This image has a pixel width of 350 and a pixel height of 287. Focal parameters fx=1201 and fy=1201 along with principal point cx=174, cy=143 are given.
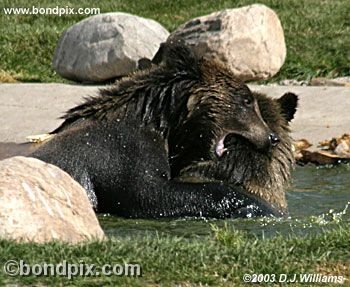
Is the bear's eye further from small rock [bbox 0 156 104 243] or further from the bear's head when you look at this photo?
small rock [bbox 0 156 104 243]

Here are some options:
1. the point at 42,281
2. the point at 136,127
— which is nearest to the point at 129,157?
the point at 136,127

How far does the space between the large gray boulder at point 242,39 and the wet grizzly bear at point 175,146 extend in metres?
6.53

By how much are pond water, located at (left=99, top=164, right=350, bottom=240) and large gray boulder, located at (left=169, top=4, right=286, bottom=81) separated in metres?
4.52

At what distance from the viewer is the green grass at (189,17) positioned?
16625 mm

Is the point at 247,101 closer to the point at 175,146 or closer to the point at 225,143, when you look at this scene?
the point at 225,143

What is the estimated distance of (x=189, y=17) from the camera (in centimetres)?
1914

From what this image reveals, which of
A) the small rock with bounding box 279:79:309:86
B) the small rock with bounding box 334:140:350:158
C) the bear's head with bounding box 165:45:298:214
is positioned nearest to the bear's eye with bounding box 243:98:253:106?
the bear's head with bounding box 165:45:298:214

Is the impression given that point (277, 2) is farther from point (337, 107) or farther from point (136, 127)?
point (136, 127)

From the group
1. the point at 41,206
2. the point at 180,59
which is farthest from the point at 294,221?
the point at 41,206

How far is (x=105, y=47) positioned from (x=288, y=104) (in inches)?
282

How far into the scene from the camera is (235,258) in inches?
225

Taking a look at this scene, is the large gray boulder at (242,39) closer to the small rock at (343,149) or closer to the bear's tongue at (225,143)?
the small rock at (343,149)

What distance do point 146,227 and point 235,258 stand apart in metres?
2.04

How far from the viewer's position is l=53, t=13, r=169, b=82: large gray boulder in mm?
15516
